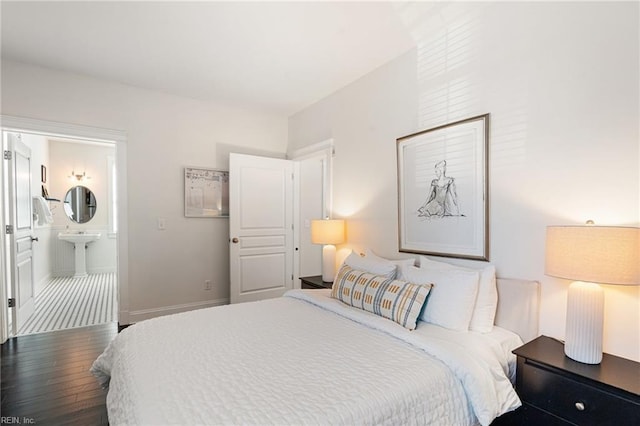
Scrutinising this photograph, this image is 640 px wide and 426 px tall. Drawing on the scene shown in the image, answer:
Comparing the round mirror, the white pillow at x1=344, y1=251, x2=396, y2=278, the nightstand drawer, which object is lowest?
the nightstand drawer

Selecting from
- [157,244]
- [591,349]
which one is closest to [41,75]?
[157,244]

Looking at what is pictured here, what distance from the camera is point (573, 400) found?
137 cm

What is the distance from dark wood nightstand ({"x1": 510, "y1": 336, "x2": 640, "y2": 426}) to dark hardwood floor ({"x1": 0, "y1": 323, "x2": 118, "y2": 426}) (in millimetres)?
2328

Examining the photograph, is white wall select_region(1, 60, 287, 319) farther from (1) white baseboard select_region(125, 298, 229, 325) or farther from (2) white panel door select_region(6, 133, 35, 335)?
(2) white panel door select_region(6, 133, 35, 335)

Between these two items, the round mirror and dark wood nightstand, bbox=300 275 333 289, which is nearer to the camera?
dark wood nightstand, bbox=300 275 333 289

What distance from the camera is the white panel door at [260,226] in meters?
3.74

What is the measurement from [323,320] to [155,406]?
1.03 meters

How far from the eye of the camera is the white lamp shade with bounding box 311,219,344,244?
3.12m

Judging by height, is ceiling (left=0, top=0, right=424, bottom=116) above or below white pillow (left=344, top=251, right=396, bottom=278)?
above

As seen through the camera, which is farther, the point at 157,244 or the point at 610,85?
the point at 157,244

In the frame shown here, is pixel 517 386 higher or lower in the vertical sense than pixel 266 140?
lower

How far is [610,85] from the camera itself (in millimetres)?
1546

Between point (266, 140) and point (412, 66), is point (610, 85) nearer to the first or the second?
point (412, 66)

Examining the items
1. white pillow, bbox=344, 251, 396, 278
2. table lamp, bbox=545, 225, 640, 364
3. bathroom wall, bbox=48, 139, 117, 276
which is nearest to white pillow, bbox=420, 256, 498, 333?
table lamp, bbox=545, 225, 640, 364
